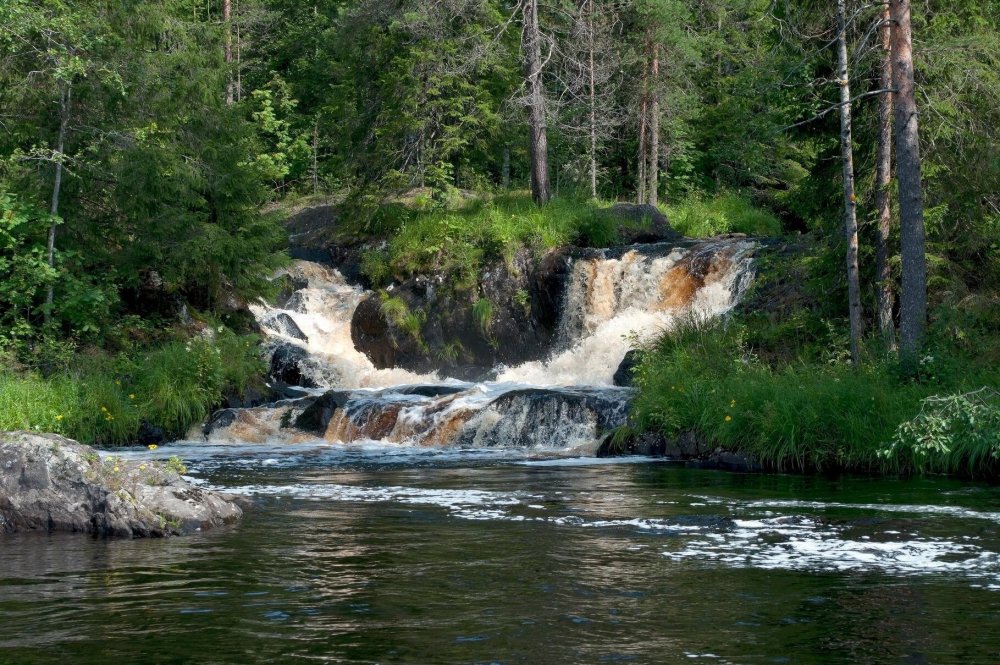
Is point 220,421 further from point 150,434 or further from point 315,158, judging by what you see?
point 315,158

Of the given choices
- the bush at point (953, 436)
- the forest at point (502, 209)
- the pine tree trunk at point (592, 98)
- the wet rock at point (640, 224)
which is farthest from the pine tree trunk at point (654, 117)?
the bush at point (953, 436)

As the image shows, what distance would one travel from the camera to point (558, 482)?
42.3ft

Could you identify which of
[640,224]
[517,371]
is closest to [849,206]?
[517,371]

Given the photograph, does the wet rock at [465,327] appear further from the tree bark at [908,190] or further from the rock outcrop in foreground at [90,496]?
the rock outcrop in foreground at [90,496]

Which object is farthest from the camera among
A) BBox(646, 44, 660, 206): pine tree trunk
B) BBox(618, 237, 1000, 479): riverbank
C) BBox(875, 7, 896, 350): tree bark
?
BBox(646, 44, 660, 206): pine tree trunk

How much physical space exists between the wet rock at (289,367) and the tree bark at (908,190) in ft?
38.3

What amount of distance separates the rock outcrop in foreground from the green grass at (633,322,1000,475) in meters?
6.87

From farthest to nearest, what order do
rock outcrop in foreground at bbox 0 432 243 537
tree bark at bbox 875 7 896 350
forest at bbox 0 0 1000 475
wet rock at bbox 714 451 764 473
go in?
tree bark at bbox 875 7 896 350, forest at bbox 0 0 1000 475, wet rock at bbox 714 451 764 473, rock outcrop in foreground at bbox 0 432 243 537

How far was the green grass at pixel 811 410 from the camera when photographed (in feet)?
43.2

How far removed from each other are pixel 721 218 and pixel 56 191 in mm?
16478

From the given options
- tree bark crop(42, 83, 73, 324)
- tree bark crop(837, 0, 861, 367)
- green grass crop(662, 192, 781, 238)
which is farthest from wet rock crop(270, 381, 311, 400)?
green grass crop(662, 192, 781, 238)

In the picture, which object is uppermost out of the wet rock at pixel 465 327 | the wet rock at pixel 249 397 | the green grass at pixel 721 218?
the green grass at pixel 721 218

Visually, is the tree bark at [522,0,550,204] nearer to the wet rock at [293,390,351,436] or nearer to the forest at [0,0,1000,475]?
the forest at [0,0,1000,475]

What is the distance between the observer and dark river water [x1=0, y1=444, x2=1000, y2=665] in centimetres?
598
